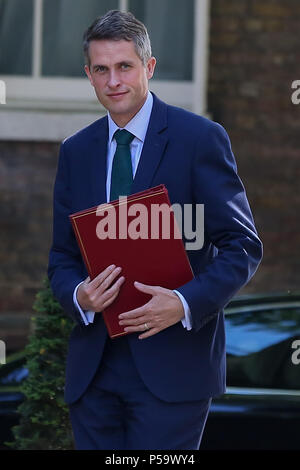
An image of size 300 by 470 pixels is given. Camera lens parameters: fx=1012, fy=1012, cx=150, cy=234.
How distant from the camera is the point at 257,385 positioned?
167 inches

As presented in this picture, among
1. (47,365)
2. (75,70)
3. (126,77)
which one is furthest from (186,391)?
(75,70)

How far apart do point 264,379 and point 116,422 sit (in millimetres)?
1289

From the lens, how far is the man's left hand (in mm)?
2930

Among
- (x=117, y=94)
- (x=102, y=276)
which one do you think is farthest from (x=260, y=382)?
(x=117, y=94)

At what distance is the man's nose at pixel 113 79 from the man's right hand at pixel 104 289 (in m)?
0.54

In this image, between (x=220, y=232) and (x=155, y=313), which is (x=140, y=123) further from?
(x=155, y=313)

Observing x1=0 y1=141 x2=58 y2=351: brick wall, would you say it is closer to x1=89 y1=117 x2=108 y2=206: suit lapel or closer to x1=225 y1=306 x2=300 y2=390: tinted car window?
x1=225 y1=306 x2=300 y2=390: tinted car window

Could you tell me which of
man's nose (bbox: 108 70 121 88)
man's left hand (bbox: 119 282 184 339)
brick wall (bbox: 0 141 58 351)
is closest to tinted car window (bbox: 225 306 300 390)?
man's left hand (bbox: 119 282 184 339)

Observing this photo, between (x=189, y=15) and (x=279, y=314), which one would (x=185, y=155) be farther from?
(x=189, y=15)

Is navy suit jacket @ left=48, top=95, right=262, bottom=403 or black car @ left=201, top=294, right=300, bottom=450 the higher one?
navy suit jacket @ left=48, top=95, right=262, bottom=403

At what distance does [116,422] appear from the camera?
3117mm

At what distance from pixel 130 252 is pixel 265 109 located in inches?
239

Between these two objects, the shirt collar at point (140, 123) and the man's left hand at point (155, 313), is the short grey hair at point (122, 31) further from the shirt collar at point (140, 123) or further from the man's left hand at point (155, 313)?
the man's left hand at point (155, 313)
